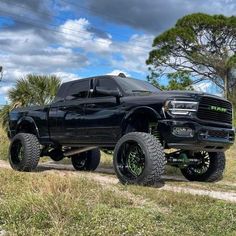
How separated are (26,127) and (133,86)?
3417 mm

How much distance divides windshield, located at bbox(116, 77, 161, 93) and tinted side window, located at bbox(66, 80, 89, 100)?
920 mm

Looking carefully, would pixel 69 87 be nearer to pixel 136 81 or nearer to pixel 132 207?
pixel 136 81

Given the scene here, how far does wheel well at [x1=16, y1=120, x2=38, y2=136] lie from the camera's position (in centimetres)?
1207

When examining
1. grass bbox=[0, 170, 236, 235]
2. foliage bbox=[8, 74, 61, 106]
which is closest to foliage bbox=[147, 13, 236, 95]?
foliage bbox=[8, 74, 61, 106]

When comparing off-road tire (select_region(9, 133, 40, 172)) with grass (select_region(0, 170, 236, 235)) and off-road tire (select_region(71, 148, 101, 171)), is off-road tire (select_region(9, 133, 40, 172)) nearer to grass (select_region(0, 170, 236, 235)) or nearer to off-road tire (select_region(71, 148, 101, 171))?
off-road tire (select_region(71, 148, 101, 171))

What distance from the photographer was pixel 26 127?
12.4 metres

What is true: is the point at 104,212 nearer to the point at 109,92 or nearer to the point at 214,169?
the point at 109,92

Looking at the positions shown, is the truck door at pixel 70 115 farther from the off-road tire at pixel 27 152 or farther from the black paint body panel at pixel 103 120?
the off-road tire at pixel 27 152

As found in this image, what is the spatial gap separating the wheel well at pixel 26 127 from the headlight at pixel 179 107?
431cm

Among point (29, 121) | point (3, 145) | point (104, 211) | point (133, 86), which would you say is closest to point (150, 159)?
point (133, 86)

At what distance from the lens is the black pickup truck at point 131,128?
28.4ft

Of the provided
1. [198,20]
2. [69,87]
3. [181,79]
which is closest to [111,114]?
[69,87]

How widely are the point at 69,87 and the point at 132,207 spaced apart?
5669 millimetres

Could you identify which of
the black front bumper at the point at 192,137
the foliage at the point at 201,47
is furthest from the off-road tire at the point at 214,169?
the foliage at the point at 201,47
